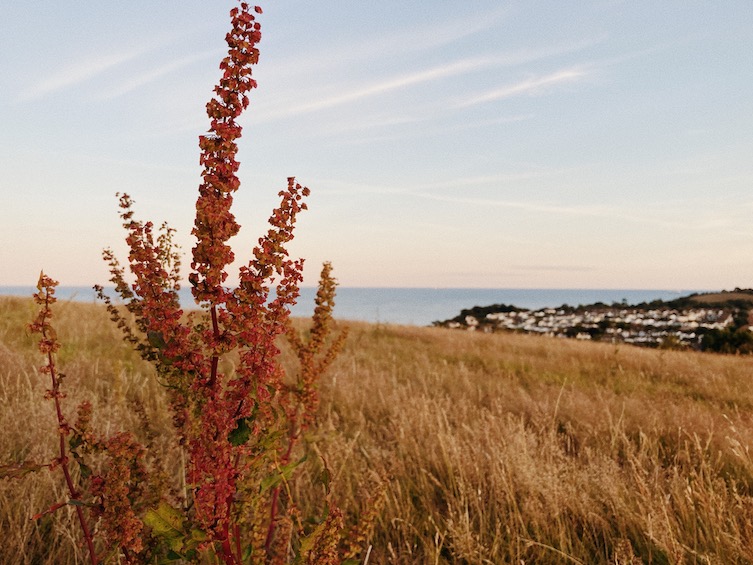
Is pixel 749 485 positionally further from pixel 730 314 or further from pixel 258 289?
pixel 730 314

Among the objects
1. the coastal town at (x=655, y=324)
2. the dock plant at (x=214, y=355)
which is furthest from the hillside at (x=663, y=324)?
the dock plant at (x=214, y=355)

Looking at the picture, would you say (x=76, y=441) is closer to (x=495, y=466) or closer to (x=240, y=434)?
(x=240, y=434)

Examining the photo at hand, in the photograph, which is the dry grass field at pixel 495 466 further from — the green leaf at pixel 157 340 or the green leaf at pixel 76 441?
the green leaf at pixel 76 441

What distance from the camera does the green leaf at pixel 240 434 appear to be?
4.62ft

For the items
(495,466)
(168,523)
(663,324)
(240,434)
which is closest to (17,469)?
(168,523)

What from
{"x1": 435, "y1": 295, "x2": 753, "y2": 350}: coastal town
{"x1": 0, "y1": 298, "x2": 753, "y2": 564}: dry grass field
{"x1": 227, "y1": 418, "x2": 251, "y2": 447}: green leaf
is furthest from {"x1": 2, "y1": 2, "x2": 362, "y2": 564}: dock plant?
{"x1": 435, "y1": 295, "x2": 753, "y2": 350}: coastal town

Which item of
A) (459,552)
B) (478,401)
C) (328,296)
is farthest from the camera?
(478,401)

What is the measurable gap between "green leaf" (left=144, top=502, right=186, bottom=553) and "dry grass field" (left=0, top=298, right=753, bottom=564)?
677 mm

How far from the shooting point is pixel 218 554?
161 cm

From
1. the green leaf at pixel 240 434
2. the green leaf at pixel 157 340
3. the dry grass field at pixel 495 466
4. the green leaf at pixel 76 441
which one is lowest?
the dry grass field at pixel 495 466

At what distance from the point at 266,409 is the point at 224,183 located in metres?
0.74

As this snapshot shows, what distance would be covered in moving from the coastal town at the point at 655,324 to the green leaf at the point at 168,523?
15.3 meters

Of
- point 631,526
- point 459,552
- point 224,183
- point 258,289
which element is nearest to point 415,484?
point 459,552

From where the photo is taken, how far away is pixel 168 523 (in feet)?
4.74
